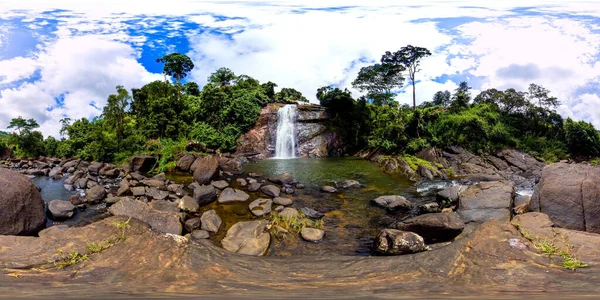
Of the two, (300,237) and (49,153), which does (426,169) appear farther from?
(49,153)

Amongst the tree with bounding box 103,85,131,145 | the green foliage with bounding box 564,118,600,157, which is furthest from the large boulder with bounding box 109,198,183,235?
the green foliage with bounding box 564,118,600,157

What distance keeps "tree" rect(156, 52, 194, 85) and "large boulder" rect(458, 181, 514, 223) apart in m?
46.0

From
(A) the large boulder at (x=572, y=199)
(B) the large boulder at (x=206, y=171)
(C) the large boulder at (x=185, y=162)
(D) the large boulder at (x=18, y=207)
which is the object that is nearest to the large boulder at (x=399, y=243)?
(A) the large boulder at (x=572, y=199)

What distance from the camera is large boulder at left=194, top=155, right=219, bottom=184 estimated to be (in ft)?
41.8

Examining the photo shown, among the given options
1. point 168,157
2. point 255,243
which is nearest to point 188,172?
point 168,157

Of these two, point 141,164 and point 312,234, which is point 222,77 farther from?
point 312,234

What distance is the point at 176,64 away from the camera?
4569 centimetres

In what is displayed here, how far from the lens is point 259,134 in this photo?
27.9 metres

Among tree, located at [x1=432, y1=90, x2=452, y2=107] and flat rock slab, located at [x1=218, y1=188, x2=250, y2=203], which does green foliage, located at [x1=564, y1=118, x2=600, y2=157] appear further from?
flat rock slab, located at [x1=218, y1=188, x2=250, y2=203]

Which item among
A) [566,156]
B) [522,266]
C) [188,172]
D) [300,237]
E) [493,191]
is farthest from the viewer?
[566,156]

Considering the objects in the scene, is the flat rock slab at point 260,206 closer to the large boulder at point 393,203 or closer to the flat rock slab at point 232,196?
the flat rock slab at point 232,196

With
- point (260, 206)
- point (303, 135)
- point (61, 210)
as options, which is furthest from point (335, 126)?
point (61, 210)

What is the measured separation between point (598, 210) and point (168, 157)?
17845 mm

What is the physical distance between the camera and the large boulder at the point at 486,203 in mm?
7270
